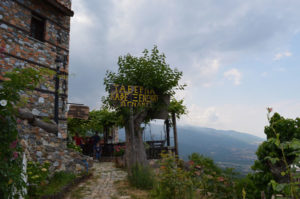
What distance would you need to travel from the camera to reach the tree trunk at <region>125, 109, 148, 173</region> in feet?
25.4

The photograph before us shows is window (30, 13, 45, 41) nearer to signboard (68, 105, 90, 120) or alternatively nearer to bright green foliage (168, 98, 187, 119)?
signboard (68, 105, 90, 120)

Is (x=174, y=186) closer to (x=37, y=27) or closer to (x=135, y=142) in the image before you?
(x=135, y=142)

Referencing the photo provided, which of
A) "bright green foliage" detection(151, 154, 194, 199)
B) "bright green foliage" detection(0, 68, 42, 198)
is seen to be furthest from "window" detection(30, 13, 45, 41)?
"bright green foliage" detection(151, 154, 194, 199)

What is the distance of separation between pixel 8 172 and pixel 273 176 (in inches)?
174

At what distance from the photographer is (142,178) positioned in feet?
20.4

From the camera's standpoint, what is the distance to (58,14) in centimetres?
895

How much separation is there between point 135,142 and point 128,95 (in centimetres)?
189

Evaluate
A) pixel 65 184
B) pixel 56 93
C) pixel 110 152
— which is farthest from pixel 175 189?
pixel 110 152

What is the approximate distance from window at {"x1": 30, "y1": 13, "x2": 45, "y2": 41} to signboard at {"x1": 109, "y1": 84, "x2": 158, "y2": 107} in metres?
3.56

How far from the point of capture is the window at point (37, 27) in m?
8.08

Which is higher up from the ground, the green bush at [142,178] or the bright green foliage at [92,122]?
the bright green foliage at [92,122]

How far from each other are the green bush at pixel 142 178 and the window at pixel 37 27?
6.33 meters

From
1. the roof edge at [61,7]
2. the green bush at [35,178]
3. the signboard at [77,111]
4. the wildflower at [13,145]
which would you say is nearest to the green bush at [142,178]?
the green bush at [35,178]

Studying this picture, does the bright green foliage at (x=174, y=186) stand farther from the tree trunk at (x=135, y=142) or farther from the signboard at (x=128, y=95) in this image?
the signboard at (x=128, y=95)
